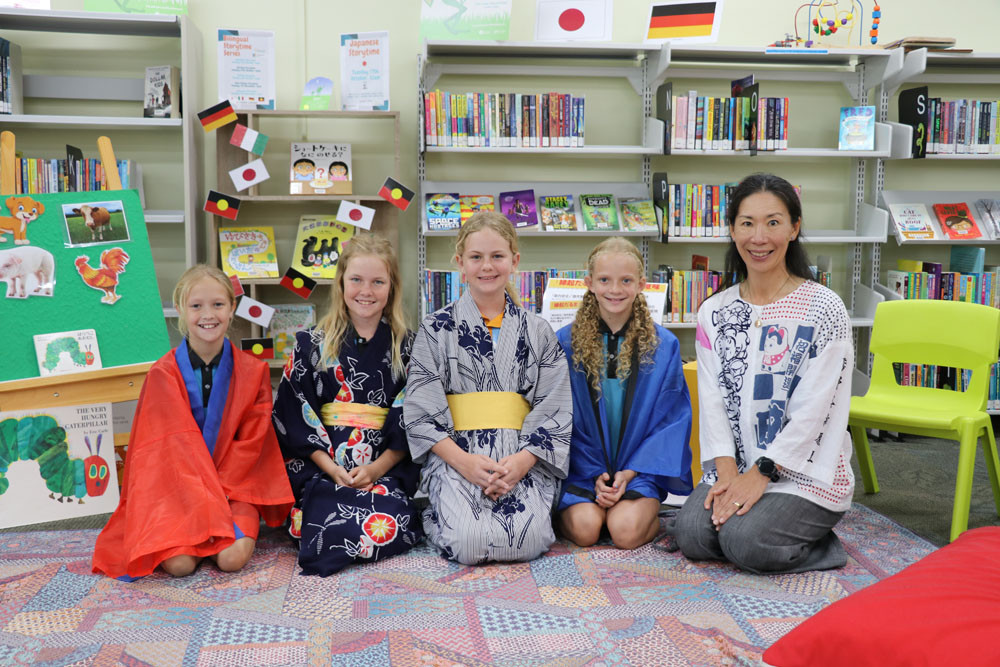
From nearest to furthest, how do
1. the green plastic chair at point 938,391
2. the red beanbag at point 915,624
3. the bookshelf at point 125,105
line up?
the red beanbag at point 915,624 → the green plastic chair at point 938,391 → the bookshelf at point 125,105

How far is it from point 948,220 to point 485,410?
3.05 m

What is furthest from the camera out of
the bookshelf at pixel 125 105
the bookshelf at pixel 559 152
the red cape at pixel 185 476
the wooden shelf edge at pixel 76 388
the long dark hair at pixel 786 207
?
the bookshelf at pixel 559 152

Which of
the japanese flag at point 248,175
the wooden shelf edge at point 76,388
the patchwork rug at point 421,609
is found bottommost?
the patchwork rug at point 421,609

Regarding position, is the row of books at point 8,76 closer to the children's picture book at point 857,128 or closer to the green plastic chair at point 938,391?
the green plastic chair at point 938,391

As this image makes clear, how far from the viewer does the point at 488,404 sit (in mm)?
2477

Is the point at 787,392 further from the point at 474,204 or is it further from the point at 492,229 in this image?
the point at 474,204

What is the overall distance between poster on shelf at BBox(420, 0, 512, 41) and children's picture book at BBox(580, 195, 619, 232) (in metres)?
0.88

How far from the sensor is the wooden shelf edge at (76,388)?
2.45 meters

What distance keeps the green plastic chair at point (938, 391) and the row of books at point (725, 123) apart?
4.07ft

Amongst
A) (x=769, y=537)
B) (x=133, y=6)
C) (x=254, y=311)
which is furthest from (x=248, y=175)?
(x=769, y=537)

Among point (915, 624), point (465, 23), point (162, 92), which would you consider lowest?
point (915, 624)

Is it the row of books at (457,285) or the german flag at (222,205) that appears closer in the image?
the german flag at (222,205)

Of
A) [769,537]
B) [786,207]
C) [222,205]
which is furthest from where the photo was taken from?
[222,205]

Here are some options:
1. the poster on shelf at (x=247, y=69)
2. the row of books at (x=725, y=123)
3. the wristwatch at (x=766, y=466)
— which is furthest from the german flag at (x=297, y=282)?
the wristwatch at (x=766, y=466)
